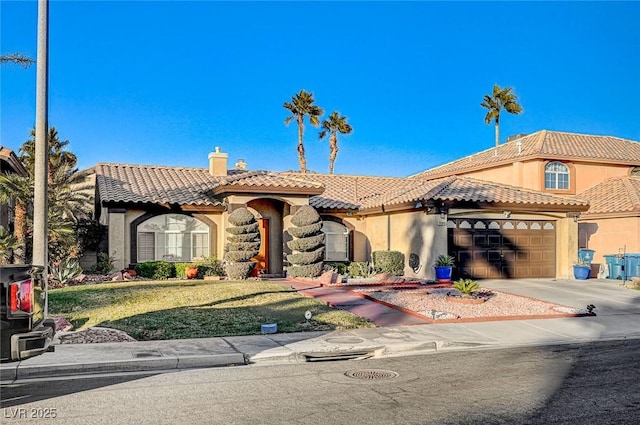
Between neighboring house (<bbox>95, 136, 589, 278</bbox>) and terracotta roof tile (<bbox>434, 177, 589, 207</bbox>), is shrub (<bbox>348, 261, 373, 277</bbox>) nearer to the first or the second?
neighboring house (<bbox>95, 136, 589, 278</bbox>)

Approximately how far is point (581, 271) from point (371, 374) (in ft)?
58.3

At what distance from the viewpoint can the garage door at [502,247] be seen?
23.5m

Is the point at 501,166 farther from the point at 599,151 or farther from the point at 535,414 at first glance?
the point at 535,414

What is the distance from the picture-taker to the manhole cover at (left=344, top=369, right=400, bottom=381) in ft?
29.6

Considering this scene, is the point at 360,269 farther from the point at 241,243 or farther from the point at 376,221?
the point at 241,243

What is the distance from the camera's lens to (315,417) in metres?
6.88

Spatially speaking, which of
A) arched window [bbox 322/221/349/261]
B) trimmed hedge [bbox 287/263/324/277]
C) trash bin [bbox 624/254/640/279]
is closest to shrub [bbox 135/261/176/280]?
trimmed hedge [bbox 287/263/324/277]

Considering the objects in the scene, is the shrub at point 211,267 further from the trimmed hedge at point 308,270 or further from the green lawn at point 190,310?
the green lawn at point 190,310

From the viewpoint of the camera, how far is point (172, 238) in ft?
79.2

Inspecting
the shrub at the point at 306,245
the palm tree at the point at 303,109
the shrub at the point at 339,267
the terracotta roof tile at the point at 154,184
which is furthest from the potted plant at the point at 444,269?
the palm tree at the point at 303,109

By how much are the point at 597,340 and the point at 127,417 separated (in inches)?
384

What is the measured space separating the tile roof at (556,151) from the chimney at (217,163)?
1429 cm

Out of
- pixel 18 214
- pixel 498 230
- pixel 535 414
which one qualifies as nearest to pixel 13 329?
pixel 535 414

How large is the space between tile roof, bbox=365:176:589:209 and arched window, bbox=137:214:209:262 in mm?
7332
